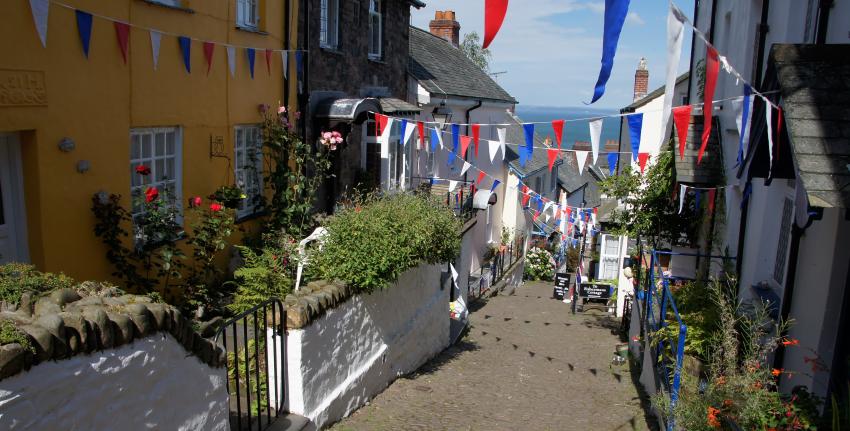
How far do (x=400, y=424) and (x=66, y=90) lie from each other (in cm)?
499

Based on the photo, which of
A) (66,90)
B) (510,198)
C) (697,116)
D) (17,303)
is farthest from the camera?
(510,198)

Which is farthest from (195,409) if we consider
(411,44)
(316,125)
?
(411,44)

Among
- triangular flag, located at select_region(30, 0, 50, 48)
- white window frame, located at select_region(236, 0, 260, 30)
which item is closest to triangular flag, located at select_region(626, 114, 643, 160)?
white window frame, located at select_region(236, 0, 260, 30)

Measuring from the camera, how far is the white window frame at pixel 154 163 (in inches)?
300

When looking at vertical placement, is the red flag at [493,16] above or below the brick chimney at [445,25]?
below

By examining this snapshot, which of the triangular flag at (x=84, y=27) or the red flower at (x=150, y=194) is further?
the red flower at (x=150, y=194)

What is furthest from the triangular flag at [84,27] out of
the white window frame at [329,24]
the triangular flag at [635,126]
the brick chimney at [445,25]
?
the brick chimney at [445,25]

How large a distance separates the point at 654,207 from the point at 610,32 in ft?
26.3

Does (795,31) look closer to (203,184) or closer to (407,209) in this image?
(407,209)

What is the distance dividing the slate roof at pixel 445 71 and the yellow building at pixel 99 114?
347 inches

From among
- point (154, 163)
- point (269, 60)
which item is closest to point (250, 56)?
point (269, 60)

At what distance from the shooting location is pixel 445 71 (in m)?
20.8

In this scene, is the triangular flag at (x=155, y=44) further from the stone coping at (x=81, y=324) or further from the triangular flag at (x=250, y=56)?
the stone coping at (x=81, y=324)

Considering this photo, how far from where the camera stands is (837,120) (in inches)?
175
